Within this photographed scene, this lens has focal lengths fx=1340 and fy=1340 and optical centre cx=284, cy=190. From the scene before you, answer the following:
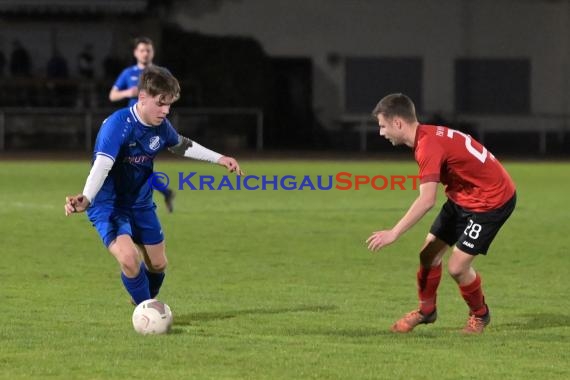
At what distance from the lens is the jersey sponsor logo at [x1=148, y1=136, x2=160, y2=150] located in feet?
28.9

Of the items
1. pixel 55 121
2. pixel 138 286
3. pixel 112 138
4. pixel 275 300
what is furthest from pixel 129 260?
pixel 55 121

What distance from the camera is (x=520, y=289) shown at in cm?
1098

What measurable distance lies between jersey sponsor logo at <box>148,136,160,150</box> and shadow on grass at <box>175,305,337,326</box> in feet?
3.87

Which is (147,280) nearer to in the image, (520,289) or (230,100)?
(520,289)

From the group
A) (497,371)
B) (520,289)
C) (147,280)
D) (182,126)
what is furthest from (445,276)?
(182,126)

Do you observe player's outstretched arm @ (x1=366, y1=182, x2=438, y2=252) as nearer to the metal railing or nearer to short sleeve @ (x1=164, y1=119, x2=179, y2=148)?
short sleeve @ (x1=164, y1=119, x2=179, y2=148)

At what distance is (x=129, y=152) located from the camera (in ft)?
28.8

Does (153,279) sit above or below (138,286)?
below

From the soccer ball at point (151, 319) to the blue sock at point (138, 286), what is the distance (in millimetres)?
516

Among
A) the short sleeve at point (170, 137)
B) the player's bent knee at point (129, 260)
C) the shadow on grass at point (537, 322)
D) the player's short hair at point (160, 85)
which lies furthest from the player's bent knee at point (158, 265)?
the shadow on grass at point (537, 322)

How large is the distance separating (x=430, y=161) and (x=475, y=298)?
1.09 metres

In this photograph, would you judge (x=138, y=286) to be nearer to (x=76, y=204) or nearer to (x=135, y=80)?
(x=76, y=204)

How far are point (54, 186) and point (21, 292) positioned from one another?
1184 centimetres

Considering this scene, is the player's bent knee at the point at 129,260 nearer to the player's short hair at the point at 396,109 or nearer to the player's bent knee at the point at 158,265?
the player's bent knee at the point at 158,265
